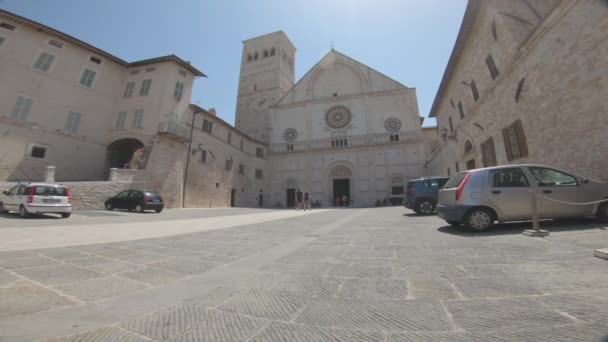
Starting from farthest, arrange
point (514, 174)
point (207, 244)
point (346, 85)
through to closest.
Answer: point (346, 85)
point (514, 174)
point (207, 244)

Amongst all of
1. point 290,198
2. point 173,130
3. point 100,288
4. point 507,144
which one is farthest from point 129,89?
point 507,144

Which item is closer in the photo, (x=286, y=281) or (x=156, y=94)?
(x=286, y=281)

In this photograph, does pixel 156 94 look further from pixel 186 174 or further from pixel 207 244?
pixel 207 244

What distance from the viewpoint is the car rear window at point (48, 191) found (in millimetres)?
8805

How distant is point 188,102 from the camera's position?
794 inches

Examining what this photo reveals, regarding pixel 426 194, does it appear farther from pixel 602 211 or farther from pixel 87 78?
pixel 87 78

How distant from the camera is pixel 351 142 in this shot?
29.2m

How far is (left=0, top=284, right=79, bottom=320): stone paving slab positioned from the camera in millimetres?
1760

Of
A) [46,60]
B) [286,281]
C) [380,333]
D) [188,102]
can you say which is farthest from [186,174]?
[380,333]

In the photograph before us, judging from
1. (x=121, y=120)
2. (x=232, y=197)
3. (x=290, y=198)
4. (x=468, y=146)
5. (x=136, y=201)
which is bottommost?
(x=136, y=201)

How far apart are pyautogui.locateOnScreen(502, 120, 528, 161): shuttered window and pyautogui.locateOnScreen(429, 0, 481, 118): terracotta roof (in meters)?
6.09

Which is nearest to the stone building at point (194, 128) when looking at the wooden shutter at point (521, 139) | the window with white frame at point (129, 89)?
the window with white frame at point (129, 89)

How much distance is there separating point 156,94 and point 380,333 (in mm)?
21761

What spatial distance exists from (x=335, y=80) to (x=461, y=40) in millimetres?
20068
